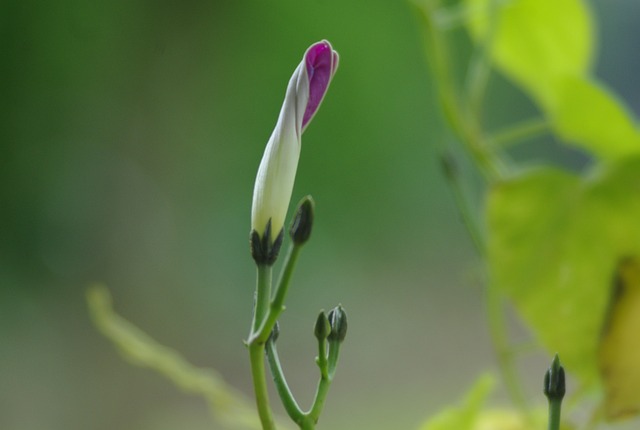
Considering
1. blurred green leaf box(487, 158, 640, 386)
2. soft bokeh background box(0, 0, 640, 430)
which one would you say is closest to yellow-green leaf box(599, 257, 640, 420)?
blurred green leaf box(487, 158, 640, 386)

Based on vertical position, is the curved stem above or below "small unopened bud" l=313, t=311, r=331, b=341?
above

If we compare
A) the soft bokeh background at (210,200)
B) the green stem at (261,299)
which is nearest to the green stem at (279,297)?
the green stem at (261,299)

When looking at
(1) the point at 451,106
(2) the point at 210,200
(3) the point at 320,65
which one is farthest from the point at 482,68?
(2) the point at 210,200

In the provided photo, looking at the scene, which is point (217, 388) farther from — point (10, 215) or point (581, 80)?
point (10, 215)

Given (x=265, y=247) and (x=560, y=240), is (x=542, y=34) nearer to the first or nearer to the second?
(x=560, y=240)

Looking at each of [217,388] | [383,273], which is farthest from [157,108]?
[217,388]

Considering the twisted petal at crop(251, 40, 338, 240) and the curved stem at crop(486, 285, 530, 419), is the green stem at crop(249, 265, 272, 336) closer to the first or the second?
the twisted petal at crop(251, 40, 338, 240)
